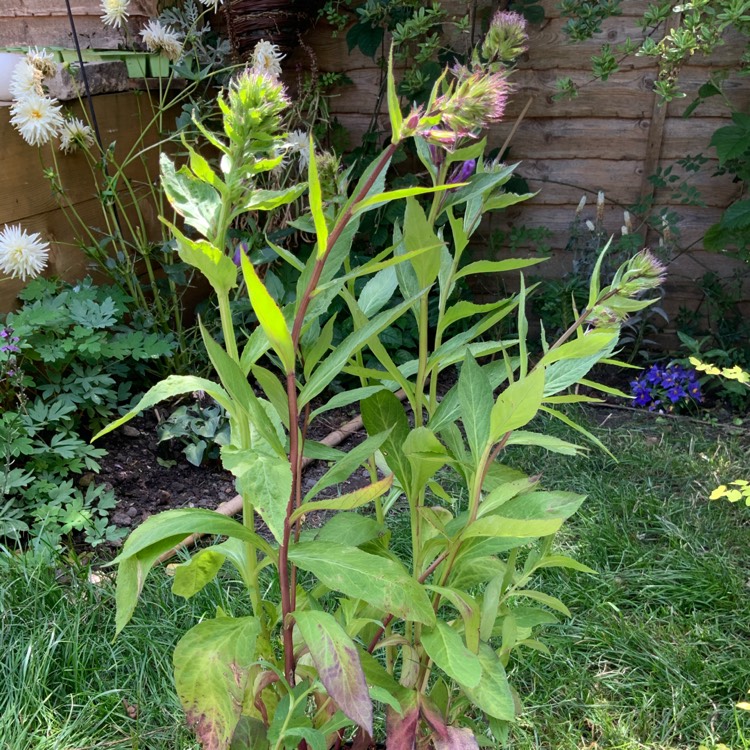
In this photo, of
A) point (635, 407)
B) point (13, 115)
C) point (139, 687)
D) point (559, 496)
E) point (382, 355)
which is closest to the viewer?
point (559, 496)

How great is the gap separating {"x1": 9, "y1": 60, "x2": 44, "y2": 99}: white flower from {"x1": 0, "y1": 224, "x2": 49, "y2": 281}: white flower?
0.40m

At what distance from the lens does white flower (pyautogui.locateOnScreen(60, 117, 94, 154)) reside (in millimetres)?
2354

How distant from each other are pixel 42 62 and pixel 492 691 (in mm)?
2211

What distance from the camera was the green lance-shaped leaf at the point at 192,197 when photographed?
0.71 meters

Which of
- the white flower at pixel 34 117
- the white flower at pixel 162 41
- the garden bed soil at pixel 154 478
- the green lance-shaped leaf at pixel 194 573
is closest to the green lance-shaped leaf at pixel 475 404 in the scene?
the green lance-shaped leaf at pixel 194 573

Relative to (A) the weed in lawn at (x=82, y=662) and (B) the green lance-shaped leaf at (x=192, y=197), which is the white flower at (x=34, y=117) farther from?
(B) the green lance-shaped leaf at (x=192, y=197)

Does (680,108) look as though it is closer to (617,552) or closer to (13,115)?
(617,552)

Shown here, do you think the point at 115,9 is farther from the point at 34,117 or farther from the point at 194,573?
the point at 194,573

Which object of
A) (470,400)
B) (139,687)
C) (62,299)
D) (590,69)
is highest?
(590,69)

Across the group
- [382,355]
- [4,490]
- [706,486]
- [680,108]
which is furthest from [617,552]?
[680,108]

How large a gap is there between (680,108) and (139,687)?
3.02m

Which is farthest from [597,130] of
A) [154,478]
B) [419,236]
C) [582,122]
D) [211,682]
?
[211,682]

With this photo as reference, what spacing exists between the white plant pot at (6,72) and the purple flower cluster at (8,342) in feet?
2.86

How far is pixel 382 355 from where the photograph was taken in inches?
35.7
